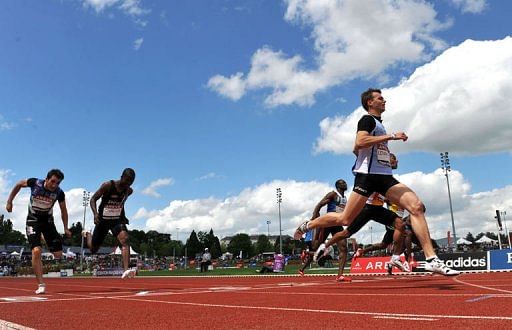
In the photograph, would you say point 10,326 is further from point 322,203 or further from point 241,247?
point 241,247

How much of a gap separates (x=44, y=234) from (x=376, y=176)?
5393 mm

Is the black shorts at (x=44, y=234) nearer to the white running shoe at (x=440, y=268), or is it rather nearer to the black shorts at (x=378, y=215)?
the black shorts at (x=378, y=215)

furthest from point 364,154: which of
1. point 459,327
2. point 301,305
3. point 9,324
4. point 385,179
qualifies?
point 9,324

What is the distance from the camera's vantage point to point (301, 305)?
13.4 feet

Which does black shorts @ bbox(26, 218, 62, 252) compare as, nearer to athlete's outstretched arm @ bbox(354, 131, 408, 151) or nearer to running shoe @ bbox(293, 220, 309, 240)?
running shoe @ bbox(293, 220, 309, 240)

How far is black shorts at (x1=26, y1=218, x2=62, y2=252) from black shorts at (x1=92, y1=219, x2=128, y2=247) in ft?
2.70

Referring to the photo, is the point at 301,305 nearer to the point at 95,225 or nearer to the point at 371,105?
the point at 371,105

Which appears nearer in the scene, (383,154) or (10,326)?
(10,326)

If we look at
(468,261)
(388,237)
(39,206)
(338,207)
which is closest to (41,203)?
(39,206)

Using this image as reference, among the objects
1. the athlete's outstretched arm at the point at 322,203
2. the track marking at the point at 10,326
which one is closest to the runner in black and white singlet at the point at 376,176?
the athlete's outstretched arm at the point at 322,203

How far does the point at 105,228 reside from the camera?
8.68 metres

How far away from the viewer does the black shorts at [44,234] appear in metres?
7.47

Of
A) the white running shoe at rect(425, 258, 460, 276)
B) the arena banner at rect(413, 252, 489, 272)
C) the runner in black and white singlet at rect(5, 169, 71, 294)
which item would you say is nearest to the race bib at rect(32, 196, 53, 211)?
the runner in black and white singlet at rect(5, 169, 71, 294)

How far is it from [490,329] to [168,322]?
200cm
